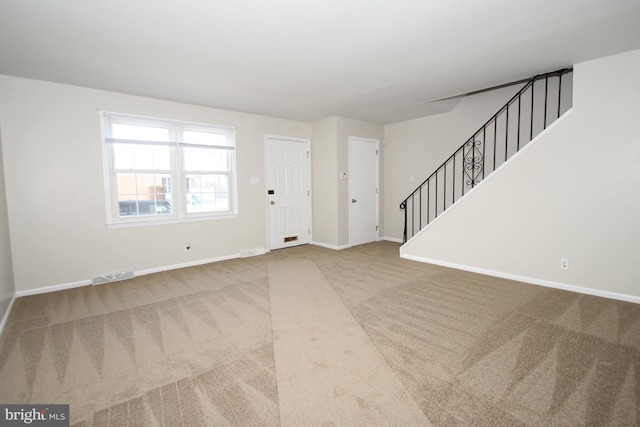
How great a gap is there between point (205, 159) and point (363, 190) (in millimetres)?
3196

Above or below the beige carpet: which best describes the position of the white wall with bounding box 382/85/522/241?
above

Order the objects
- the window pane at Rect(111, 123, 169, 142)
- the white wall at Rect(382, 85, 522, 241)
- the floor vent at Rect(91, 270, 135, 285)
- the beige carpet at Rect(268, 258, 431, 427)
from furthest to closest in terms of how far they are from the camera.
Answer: the white wall at Rect(382, 85, 522, 241) → the window pane at Rect(111, 123, 169, 142) → the floor vent at Rect(91, 270, 135, 285) → the beige carpet at Rect(268, 258, 431, 427)

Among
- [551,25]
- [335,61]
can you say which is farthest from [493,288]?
[335,61]

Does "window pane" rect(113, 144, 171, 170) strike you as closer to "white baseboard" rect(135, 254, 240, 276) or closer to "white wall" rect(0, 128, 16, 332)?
"white wall" rect(0, 128, 16, 332)

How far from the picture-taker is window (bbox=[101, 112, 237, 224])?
4.16 metres

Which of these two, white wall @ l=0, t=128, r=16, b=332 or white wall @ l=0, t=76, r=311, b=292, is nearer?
white wall @ l=0, t=128, r=16, b=332

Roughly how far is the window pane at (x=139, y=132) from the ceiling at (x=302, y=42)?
50cm

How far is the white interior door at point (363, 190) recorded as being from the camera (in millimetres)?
6066

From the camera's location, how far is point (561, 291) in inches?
138

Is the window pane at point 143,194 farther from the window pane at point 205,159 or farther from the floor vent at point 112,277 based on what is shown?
the floor vent at point 112,277

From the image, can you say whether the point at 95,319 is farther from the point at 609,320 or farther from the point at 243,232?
the point at 609,320

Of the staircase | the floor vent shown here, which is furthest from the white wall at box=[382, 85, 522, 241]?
the floor vent

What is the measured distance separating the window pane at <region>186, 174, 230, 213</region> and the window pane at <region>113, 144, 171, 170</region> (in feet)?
1.46

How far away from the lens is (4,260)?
10.4 ft
